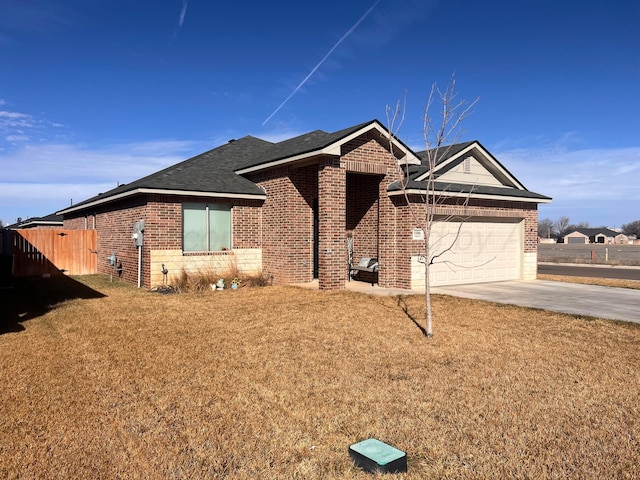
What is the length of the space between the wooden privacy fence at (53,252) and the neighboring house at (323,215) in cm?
170

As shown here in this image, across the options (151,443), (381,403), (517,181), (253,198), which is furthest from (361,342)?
(517,181)

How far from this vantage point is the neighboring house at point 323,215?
13.7 m

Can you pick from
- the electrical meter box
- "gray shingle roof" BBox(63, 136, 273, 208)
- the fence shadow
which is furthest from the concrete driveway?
the fence shadow

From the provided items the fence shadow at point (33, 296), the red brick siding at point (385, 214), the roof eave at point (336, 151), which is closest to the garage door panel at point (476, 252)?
the red brick siding at point (385, 214)

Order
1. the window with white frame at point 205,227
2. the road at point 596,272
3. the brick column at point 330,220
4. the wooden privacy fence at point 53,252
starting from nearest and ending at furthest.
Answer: the brick column at point 330,220 → the window with white frame at point 205,227 → the wooden privacy fence at point 53,252 → the road at point 596,272

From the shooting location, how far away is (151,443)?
397 centimetres

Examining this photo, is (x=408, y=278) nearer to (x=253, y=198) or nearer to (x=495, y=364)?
(x=253, y=198)

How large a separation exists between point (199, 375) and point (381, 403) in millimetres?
2327

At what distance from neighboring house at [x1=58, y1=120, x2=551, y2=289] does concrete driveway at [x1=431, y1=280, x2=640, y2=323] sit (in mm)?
1234

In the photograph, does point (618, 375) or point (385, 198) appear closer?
point (618, 375)

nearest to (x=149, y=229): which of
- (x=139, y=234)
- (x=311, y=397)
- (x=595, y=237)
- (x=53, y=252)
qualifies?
(x=139, y=234)

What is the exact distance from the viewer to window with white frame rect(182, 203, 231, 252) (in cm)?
1462

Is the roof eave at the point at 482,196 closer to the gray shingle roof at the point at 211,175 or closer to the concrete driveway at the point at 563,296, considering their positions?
the concrete driveway at the point at 563,296

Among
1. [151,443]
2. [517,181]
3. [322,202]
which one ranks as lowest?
[151,443]
